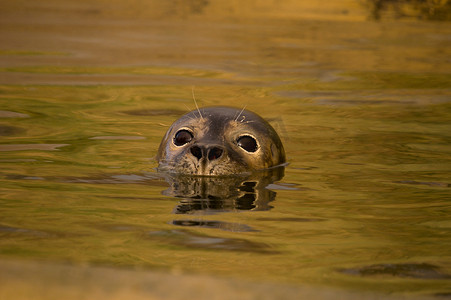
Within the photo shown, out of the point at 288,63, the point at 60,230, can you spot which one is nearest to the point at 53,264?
the point at 60,230

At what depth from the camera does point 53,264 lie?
4.08 metres

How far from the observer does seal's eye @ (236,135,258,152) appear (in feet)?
20.4

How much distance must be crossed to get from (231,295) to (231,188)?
2.14 m

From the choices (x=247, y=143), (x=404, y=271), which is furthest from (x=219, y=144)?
(x=404, y=271)

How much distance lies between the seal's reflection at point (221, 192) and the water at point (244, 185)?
0.09 feet

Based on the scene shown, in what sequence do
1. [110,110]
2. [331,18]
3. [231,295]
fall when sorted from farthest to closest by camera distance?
[331,18], [110,110], [231,295]

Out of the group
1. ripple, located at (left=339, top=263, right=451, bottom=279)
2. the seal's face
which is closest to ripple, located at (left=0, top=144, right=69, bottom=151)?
the seal's face

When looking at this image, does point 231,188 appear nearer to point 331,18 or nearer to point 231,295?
point 231,295

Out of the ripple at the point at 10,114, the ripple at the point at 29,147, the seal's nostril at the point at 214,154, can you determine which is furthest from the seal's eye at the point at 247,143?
the ripple at the point at 10,114

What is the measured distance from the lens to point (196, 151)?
5.97 m

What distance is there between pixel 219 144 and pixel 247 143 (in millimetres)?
305

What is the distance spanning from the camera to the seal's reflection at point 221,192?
17.4ft

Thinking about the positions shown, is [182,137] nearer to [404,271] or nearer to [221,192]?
[221,192]

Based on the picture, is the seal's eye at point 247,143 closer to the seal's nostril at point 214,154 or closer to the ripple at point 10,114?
the seal's nostril at point 214,154
